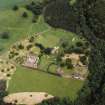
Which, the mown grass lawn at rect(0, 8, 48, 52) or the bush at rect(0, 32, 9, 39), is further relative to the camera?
the mown grass lawn at rect(0, 8, 48, 52)

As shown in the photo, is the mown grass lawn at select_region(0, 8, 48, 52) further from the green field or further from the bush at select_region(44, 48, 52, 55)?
the bush at select_region(44, 48, 52, 55)

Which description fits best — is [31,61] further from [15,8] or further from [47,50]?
[15,8]

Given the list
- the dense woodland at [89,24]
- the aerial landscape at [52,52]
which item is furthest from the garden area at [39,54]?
the dense woodland at [89,24]

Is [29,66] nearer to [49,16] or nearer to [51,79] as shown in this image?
[51,79]

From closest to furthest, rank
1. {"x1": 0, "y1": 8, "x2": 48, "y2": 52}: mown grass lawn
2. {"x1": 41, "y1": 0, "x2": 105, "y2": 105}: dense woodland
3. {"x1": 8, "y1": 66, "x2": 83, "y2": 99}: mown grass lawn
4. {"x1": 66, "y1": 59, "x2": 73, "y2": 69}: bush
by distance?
{"x1": 41, "y1": 0, "x2": 105, "y2": 105}: dense woodland
{"x1": 8, "y1": 66, "x2": 83, "y2": 99}: mown grass lawn
{"x1": 66, "y1": 59, "x2": 73, "y2": 69}: bush
{"x1": 0, "y1": 8, "x2": 48, "y2": 52}: mown grass lawn

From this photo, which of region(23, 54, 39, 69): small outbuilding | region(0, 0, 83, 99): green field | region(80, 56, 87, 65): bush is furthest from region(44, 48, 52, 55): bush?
region(80, 56, 87, 65): bush

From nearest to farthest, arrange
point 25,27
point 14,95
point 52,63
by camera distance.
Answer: point 14,95, point 52,63, point 25,27

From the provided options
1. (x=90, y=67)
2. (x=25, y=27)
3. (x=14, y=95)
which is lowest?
(x=14, y=95)

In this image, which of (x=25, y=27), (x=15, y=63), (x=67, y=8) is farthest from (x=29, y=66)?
(x=67, y=8)

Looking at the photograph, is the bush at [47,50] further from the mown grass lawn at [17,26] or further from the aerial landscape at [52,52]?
the mown grass lawn at [17,26]
